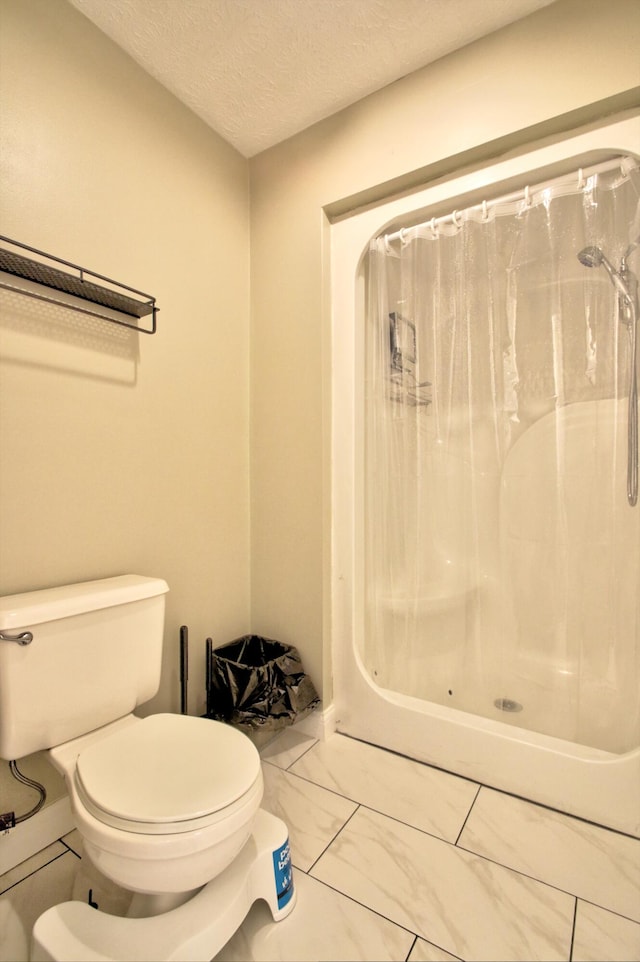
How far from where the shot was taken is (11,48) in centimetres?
123

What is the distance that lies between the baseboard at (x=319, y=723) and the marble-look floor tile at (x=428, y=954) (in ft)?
2.68

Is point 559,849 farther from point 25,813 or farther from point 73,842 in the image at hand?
point 25,813

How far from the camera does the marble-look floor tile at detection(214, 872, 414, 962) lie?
975mm

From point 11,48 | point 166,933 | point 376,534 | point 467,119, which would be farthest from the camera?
point 376,534

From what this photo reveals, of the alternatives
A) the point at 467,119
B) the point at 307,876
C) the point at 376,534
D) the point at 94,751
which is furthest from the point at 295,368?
the point at 307,876

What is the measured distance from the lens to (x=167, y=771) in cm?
102

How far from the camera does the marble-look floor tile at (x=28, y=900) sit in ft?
3.24

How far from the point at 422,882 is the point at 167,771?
74cm

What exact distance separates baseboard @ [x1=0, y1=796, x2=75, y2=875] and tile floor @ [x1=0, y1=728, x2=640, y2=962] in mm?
26

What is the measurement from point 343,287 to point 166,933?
6.63ft

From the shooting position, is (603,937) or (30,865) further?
(30,865)

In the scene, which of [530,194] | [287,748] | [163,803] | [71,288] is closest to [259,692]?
[287,748]

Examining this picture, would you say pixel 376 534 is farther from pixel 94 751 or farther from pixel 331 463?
pixel 94 751

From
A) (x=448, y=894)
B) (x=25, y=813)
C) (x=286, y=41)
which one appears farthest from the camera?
(x=286, y=41)
